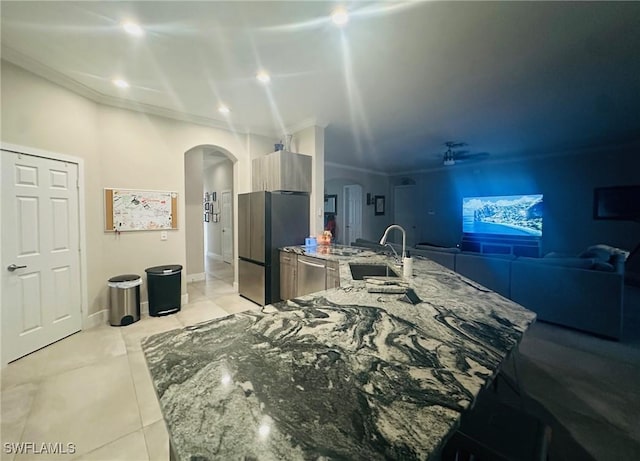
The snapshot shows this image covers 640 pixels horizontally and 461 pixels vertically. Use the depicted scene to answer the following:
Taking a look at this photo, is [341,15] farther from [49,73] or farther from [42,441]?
[42,441]

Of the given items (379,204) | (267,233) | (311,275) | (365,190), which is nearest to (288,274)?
(311,275)

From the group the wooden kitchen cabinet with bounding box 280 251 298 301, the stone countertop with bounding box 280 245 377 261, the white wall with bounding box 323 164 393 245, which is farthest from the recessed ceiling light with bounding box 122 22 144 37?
the white wall with bounding box 323 164 393 245

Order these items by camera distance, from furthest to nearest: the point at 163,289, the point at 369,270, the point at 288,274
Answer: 1. the point at 288,274
2. the point at 163,289
3. the point at 369,270

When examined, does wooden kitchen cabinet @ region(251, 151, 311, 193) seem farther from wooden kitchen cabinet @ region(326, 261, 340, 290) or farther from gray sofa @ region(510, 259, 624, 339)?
gray sofa @ region(510, 259, 624, 339)

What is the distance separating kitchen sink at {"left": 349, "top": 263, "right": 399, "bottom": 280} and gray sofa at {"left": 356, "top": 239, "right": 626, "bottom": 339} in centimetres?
212

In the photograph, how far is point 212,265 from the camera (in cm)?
715

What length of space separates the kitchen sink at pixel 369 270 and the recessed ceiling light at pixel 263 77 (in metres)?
2.16

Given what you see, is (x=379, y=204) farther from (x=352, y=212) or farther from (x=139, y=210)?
(x=139, y=210)

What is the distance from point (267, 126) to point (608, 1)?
3899mm

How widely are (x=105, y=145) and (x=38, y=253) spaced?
1.49 metres

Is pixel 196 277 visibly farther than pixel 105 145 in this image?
Yes

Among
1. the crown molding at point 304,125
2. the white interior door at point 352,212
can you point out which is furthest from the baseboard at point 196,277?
the white interior door at point 352,212

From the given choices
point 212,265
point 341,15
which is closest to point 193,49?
point 341,15

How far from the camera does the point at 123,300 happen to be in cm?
334
